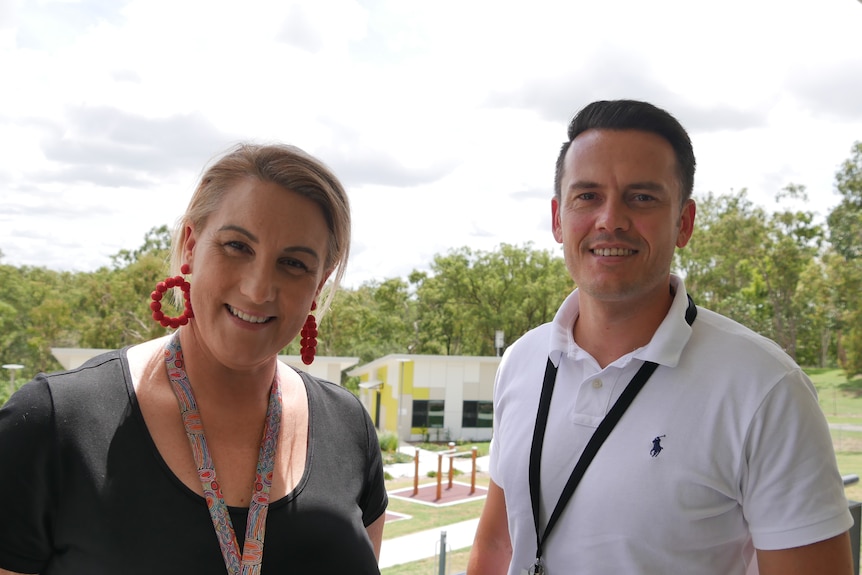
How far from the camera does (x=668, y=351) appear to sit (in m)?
1.29

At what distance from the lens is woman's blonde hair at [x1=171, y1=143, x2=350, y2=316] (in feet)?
3.76

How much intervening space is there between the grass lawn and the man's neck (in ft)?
9.16

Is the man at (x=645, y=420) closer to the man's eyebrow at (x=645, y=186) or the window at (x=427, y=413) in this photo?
the man's eyebrow at (x=645, y=186)

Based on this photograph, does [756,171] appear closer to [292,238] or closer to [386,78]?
[386,78]

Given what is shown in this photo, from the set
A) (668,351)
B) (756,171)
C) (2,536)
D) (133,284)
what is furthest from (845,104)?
(2,536)

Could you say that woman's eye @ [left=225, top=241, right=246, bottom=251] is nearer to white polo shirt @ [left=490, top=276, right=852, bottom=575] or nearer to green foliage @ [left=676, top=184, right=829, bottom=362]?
white polo shirt @ [left=490, top=276, right=852, bottom=575]

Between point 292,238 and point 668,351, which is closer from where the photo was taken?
point 292,238

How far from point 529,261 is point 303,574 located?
21.9 meters

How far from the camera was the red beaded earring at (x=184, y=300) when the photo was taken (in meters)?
1.15

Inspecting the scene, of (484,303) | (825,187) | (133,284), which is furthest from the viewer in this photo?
(484,303)

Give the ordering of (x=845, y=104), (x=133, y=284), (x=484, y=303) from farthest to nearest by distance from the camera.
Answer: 1. (x=484, y=303)
2. (x=845, y=104)
3. (x=133, y=284)

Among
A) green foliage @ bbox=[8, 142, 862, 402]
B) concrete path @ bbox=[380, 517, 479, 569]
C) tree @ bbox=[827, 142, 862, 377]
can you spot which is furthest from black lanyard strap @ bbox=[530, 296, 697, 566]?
tree @ bbox=[827, 142, 862, 377]

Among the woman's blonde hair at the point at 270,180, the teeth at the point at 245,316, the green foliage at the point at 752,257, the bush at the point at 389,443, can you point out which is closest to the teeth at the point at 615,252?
the woman's blonde hair at the point at 270,180

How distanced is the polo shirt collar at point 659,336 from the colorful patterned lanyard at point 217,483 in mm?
566
